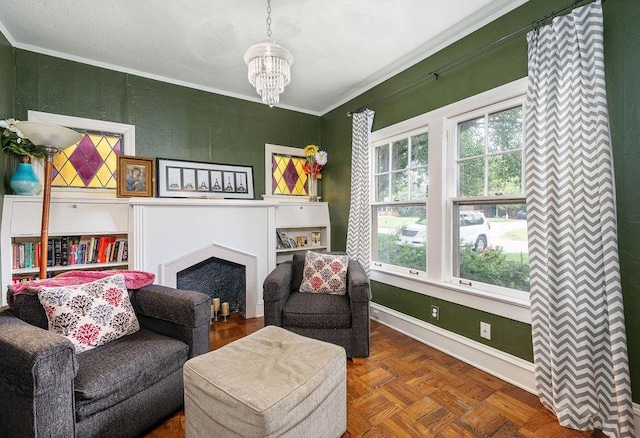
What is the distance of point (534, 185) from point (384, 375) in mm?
1601

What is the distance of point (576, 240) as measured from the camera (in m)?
1.61

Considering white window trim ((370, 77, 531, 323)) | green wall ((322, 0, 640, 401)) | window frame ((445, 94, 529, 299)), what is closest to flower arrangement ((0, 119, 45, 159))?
green wall ((322, 0, 640, 401))

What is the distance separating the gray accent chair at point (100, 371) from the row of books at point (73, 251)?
1.06 m

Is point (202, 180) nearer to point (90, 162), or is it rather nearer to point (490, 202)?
point (90, 162)

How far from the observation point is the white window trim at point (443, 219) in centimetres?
209

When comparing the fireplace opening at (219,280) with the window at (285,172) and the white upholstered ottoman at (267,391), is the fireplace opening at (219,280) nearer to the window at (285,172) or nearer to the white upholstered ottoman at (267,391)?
the window at (285,172)

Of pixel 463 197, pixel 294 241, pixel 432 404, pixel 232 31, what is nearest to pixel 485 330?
pixel 432 404

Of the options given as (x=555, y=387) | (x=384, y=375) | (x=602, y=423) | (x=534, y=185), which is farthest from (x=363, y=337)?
(x=534, y=185)

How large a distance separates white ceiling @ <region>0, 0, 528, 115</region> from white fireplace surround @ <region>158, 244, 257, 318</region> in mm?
1819

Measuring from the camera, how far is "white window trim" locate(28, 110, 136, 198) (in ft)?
8.34

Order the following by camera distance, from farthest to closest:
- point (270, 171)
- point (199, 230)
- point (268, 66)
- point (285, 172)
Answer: point (285, 172) → point (270, 171) → point (199, 230) → point (268, 66)

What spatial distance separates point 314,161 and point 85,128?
2396mm

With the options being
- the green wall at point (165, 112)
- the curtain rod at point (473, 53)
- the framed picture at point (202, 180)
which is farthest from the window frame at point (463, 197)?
the framed picture at point (202, 180)

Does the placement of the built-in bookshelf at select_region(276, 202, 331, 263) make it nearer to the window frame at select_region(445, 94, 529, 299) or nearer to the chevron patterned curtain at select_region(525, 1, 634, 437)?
the window frame at select_region(445, 94, 529, 299)
